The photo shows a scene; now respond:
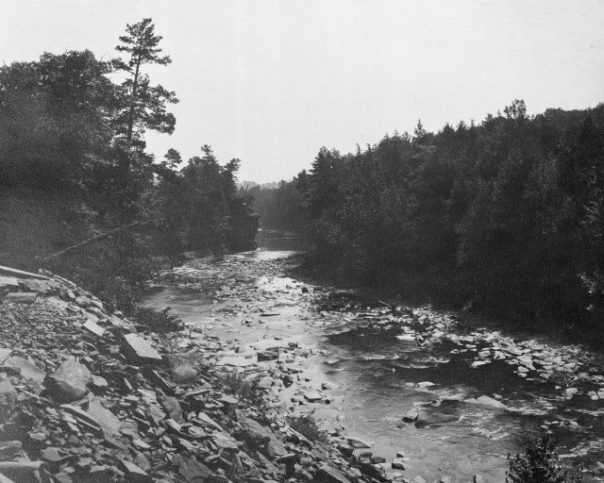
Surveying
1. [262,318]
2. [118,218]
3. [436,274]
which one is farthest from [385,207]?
[118,218]

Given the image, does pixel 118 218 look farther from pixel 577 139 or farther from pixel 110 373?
pixel 577 139

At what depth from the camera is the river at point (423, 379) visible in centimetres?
909

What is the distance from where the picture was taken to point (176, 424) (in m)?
6.28

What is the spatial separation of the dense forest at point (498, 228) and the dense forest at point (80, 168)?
15.7 metres

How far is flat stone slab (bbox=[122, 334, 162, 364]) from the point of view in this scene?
25.6 ft

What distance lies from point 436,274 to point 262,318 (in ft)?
38.5

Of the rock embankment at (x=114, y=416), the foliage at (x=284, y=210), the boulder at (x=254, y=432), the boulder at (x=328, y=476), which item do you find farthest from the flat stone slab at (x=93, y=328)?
the foliage at (x=284, y=210)

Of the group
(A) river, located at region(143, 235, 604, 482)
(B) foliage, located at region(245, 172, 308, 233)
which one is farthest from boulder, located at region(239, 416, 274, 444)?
(B) foliage, located at region(245, 172, 308, 233)

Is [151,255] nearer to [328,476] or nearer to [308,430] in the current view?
[308,430]

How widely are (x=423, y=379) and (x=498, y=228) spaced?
12.5m

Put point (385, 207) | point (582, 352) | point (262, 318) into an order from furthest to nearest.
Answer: point (385, 207) → point (262, 318) → point (582, 352)

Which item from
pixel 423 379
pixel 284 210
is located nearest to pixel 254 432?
pixel 423 379

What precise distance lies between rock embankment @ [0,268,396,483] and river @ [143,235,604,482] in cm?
205

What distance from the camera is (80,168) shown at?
16031mm
